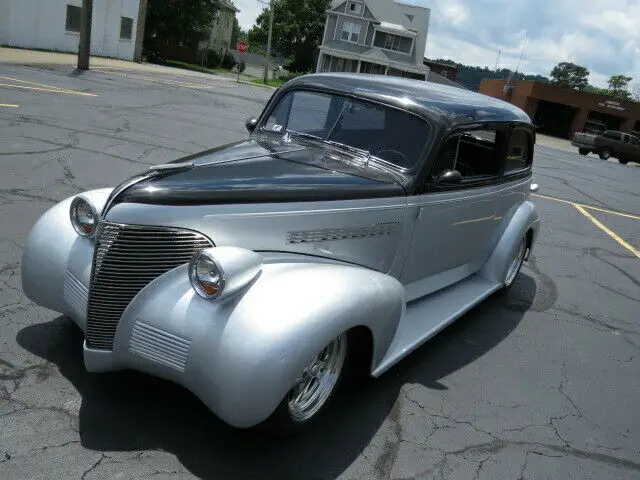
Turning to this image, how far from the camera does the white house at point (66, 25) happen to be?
27391 mm

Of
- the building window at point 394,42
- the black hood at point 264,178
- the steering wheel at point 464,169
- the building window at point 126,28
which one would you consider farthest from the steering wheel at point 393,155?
the building window at point 394,42

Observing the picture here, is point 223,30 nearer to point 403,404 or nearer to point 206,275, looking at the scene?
point 403,404

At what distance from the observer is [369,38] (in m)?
54.6

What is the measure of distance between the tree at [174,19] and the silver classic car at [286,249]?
4177 cm

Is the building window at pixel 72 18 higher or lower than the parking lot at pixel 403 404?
higher

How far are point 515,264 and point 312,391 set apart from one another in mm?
3447

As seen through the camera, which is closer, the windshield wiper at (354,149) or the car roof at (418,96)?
the windshield wiper at (354,149)

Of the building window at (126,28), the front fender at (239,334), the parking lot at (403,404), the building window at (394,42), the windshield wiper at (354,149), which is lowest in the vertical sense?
the parking lot at (403,404)

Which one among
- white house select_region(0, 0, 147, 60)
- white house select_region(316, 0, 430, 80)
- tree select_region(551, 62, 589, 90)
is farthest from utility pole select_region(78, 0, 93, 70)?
tree select_region(551, 62, 589, 90)

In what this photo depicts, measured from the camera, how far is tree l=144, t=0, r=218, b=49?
138 ft

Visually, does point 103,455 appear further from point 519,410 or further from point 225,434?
point 519,410

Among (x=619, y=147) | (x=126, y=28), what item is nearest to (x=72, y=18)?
(x=126, y=28)

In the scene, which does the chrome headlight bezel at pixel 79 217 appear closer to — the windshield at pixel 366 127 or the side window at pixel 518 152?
the windshield at pixel 366 127

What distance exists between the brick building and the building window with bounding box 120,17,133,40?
29.5 meters
